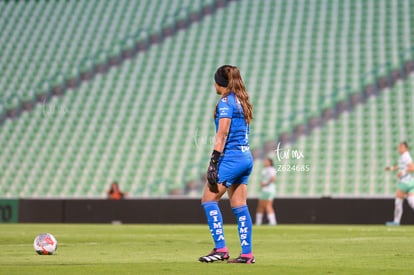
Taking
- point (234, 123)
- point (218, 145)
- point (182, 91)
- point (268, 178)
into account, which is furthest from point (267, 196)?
point (218, 145)

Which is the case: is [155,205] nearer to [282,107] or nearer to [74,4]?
[282,107]

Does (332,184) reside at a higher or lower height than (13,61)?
lower

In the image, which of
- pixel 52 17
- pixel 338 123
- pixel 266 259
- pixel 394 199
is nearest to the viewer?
pixel 266 259

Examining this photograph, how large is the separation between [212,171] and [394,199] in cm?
1571

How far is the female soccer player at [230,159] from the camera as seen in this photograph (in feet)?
31.0

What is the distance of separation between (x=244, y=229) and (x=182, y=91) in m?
22.5

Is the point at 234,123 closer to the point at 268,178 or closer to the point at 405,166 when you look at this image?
the point at 405,166

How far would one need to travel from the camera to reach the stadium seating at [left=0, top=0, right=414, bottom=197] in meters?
28.5

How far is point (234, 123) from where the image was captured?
9.62 m

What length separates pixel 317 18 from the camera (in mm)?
32938

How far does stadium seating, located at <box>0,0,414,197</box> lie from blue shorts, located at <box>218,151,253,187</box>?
17.7 meters

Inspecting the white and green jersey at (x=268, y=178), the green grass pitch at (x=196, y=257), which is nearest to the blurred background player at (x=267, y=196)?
the white and green jersey at (x=268, y=178)

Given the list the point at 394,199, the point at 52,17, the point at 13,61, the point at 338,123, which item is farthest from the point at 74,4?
the point at 394,199

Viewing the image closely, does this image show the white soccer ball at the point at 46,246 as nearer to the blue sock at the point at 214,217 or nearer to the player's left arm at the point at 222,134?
the blue sock at the point at 214,217
